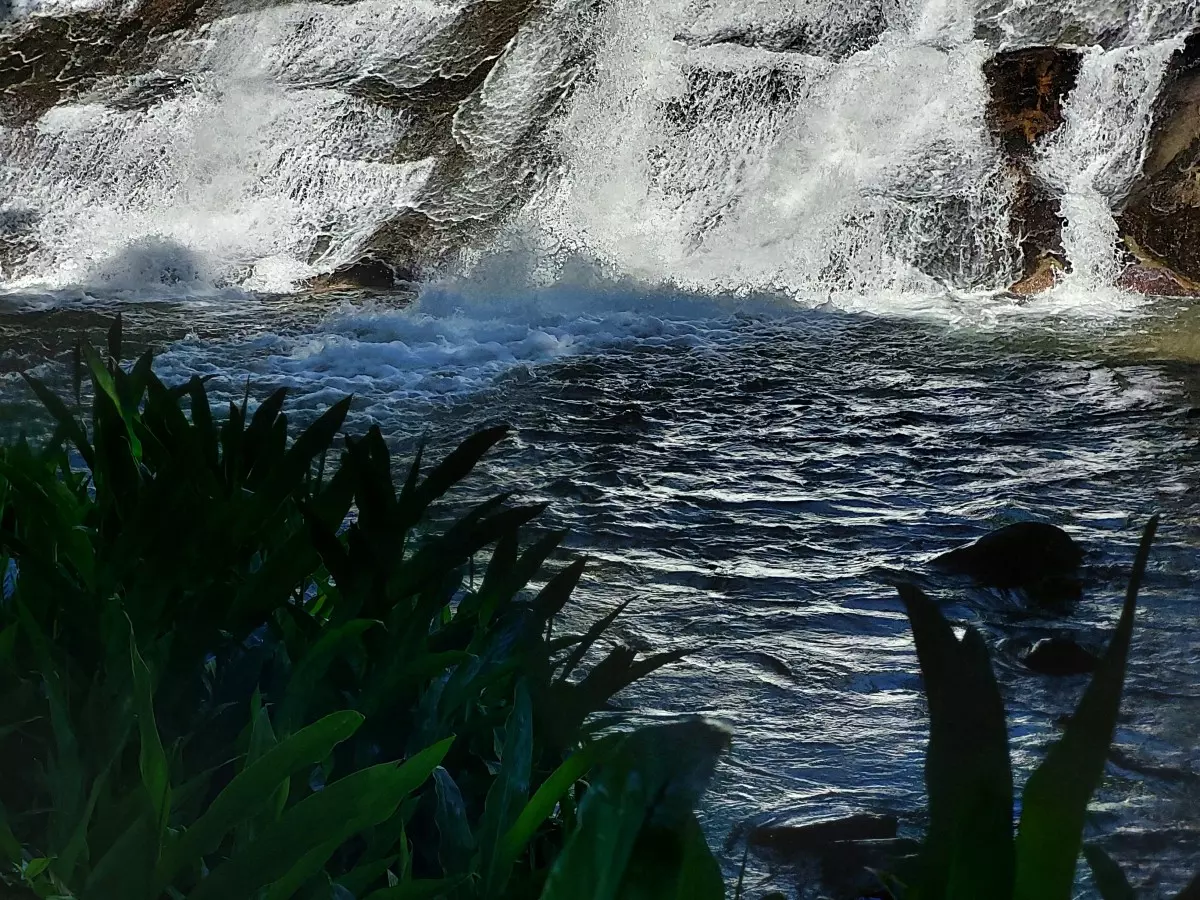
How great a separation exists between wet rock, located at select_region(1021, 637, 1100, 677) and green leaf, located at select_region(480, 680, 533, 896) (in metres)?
1.18

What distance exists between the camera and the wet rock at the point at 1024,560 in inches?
91.3

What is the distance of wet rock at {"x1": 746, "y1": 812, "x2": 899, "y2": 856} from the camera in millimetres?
1444

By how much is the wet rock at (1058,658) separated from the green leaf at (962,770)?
1428 mm

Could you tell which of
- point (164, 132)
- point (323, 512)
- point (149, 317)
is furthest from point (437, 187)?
point (323, 512)

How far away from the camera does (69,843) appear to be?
91 cm

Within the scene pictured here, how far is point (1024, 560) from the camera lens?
8.02 ft

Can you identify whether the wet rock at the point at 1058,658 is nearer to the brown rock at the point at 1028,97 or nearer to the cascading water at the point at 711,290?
the cascading water at the point at 711,290

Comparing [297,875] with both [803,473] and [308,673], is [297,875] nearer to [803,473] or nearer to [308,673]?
[308,673]

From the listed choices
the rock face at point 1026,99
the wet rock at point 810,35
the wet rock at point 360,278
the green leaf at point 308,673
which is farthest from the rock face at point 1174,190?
the green leaf at point 308,673

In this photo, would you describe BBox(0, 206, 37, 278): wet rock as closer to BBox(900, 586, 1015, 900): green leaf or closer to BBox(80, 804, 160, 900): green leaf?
BBox(80, 804, 160, 900): green leaf

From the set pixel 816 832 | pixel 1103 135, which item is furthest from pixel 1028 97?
pixel 816 832

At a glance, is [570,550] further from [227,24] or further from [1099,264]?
[227,24]

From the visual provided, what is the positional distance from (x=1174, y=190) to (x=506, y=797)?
7.42m

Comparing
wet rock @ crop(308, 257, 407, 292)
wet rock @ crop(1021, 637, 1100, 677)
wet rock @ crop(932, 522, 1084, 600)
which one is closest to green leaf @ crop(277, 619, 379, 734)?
wet rock @ crop(1021, 637, 1100, 677)
